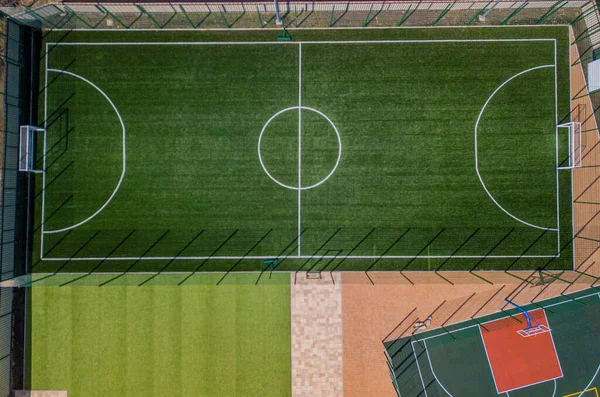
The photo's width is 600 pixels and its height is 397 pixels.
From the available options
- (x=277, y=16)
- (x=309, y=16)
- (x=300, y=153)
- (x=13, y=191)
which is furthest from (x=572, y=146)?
(x=13, y=191)

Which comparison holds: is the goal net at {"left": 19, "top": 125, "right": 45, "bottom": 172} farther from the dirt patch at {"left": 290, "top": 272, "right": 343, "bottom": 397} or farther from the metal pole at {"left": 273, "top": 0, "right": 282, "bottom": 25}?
the dirt patch at {"left": 290, "top": 272, "right": 343, "bottom": 397}

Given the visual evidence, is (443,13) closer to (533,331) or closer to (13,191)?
(533,331)

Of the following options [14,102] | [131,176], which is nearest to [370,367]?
[131,176]

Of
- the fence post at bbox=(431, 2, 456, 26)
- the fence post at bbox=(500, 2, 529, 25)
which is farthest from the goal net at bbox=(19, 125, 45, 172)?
the fence post at bbox=(500, 2, 529, 25)

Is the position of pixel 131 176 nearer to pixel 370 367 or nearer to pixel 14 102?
pixel 14 102

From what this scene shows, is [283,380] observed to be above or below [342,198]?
below

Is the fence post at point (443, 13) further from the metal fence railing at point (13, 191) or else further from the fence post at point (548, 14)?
the metal fence railing at point (13, 191)
